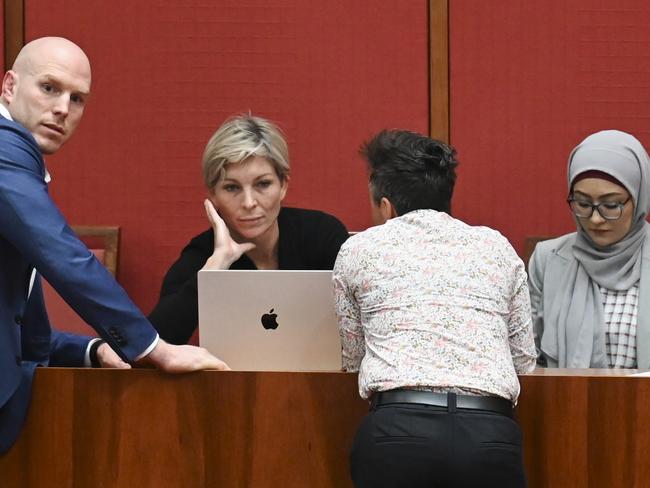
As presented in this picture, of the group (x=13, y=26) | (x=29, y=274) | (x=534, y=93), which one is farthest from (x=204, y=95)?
(x=29, y=274)

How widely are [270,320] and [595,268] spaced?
117 cm

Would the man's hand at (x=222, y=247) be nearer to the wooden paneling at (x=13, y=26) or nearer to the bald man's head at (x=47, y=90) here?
the bald man's head at (x=47, y=90)

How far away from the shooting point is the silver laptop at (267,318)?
2.04 metres

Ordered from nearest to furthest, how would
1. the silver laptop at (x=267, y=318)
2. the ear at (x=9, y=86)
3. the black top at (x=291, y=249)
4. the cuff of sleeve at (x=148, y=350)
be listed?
1. the cuff of sleeve at (x=148, y=350)
2. the silver laptop at (x=267, y=318)
3. the ear at (x=9, y=86)
4. the black top at (x=291, y=249)

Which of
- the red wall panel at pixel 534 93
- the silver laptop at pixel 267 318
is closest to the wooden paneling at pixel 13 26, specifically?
the red wall panel at pixel 534 93

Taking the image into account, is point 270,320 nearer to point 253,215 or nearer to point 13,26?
point 253,215

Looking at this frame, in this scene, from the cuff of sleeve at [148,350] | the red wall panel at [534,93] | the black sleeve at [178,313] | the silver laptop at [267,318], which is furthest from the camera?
the red wall panel at [534,93]

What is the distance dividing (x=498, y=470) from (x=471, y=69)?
2.03 meters

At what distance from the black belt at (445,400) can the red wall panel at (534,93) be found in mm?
1773

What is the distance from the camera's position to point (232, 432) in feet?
6.51

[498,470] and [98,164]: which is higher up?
[98,164]

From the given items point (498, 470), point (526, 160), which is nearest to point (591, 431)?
point (498, 470)

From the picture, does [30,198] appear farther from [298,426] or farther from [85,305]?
[298,426]

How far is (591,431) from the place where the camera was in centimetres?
193
